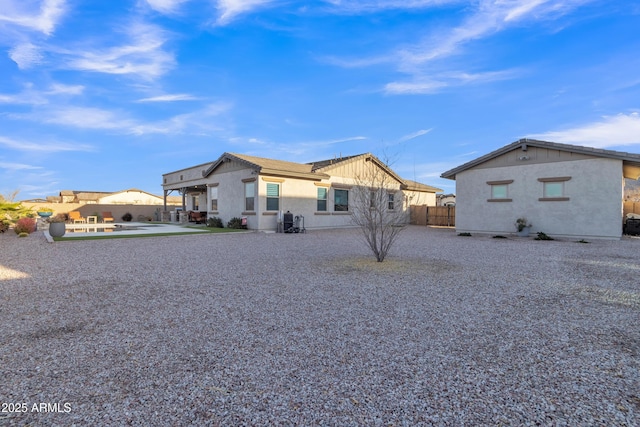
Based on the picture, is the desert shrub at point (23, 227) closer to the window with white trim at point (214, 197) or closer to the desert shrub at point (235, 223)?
the window with white trim at point (214, 197)

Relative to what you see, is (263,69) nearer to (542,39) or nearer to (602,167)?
(542,39)

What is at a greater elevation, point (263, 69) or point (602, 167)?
point (263, 69)

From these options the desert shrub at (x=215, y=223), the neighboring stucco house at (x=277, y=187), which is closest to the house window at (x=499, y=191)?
the neighboring stucco house at (x=277, y=187)

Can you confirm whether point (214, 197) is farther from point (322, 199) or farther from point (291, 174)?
point (322, 199)

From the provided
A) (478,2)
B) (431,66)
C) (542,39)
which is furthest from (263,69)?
(542,39)

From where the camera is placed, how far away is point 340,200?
20.2m

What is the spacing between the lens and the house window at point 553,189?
1329cm

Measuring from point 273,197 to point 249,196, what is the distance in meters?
1.41

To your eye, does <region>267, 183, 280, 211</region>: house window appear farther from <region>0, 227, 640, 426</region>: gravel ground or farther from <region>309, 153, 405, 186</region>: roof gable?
<region>0, 227, 640, 426</region>: gravel ground

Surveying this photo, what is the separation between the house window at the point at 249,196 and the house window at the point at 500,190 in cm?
1222

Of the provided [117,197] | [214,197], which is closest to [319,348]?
[214,197]

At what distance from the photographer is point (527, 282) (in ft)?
19.3

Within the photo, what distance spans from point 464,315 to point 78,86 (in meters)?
17.1

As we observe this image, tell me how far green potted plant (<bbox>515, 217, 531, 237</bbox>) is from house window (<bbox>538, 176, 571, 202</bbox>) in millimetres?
1164
